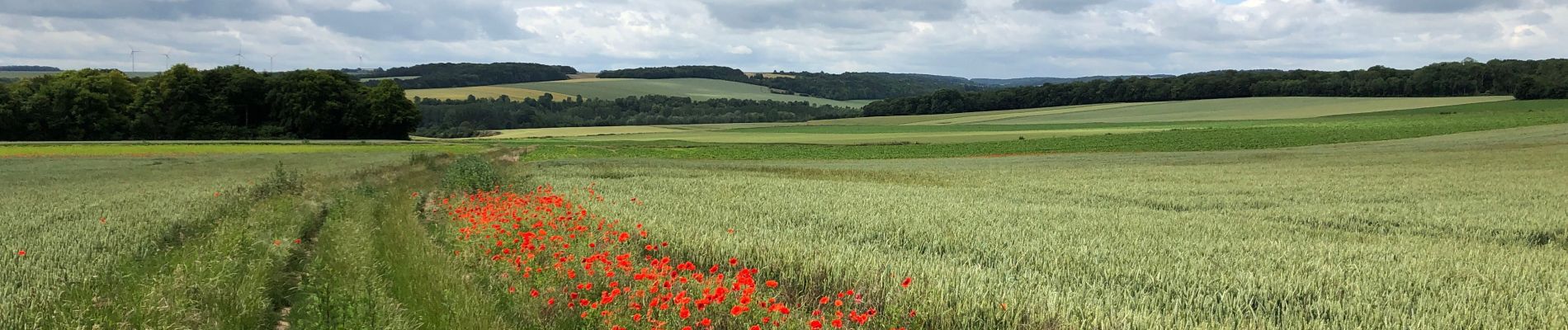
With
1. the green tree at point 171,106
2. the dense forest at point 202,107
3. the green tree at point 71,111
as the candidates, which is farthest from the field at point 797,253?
the green tree at point 171,106

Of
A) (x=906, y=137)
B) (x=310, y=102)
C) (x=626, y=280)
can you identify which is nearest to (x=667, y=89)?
(x=310, y=102)

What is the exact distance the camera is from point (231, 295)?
691cm

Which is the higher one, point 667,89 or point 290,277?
point 667,89

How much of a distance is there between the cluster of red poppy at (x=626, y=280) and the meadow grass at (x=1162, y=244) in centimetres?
40

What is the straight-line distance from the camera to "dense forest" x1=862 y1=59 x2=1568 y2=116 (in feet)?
359

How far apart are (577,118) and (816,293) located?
128 metres

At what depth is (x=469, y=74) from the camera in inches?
6831

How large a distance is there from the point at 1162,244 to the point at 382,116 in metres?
82.4

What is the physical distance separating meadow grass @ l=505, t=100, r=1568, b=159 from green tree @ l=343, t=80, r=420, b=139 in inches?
952

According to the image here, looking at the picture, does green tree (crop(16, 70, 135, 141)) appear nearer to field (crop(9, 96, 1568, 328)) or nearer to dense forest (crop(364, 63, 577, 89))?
field (crop(9, 96, 1568, 328))

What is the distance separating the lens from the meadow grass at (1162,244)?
5.45m

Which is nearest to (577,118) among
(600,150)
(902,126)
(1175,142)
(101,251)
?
(902,126)

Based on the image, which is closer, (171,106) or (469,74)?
(171,106)

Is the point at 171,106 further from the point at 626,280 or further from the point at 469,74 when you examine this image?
the point at 469,74
